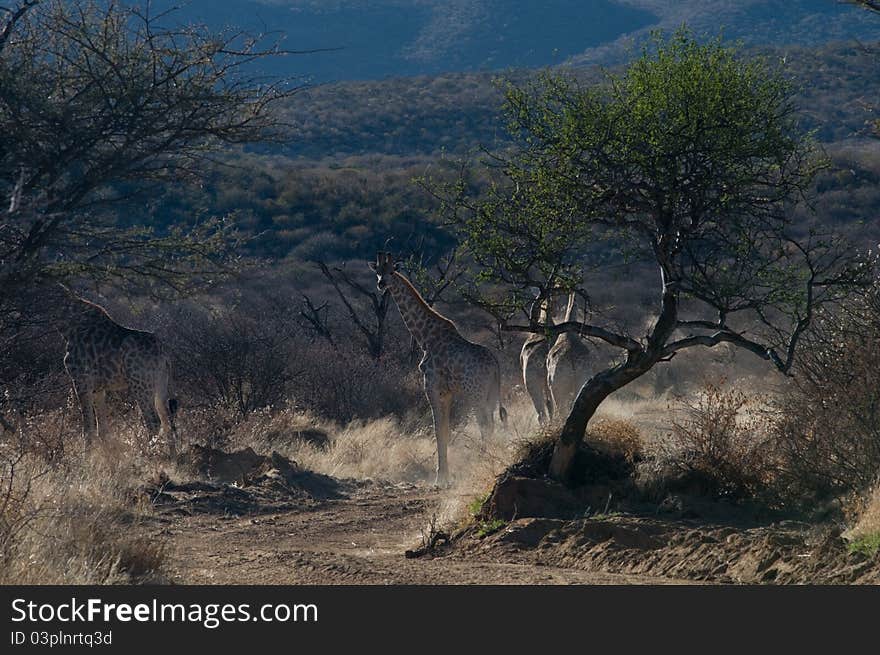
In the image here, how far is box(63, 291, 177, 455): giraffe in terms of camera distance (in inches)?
614

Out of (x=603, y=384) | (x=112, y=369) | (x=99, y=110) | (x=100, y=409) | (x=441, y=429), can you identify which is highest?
(x=99, y=110)

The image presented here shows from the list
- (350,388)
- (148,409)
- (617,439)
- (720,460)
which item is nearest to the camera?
(720,460)

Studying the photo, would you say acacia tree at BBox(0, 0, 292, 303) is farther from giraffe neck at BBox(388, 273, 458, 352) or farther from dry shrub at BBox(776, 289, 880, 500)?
dry shrub at BBox(776, 289, 880, 500)

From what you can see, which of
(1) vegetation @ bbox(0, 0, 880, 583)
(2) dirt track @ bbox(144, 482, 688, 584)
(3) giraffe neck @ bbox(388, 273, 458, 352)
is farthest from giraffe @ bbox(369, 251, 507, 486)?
(1) vegetation @ bbox(0, 0, 880, 583)

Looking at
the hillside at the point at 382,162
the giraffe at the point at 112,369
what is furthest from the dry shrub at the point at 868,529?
the hillside at the point at 382,162

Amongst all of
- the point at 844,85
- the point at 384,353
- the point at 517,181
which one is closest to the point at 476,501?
the point at 517,181

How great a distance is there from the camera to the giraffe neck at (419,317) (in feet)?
→ 55.0

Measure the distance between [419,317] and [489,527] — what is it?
584 centimetres

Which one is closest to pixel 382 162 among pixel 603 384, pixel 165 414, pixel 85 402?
pixel 165 414

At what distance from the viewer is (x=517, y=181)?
12.7m

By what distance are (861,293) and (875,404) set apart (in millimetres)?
1738

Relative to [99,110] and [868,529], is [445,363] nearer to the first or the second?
[99,110]

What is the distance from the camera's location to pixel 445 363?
1658cm
